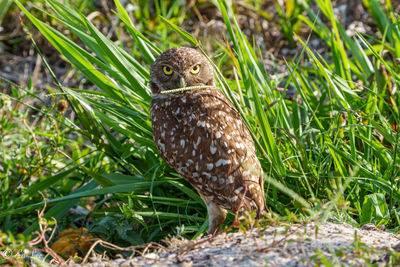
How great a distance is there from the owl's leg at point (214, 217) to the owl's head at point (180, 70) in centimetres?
73

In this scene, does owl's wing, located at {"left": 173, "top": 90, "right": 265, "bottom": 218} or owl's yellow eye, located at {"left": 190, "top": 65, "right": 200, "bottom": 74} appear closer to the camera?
owl's wing, located at {"left": 173, "top": 90, "right": 265, "bottom": 218}

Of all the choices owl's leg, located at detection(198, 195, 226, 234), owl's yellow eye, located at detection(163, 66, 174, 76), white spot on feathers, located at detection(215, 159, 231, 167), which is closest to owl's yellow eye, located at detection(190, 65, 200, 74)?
owl's yellow eye, located at detection(163, 66, 174, 76)

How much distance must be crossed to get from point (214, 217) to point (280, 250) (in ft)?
2.92

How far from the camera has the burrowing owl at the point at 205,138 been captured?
2.52m

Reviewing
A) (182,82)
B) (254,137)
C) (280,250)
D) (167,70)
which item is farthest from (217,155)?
(280,250)

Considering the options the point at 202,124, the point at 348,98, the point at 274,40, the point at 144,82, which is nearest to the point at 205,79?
the point at 202,124

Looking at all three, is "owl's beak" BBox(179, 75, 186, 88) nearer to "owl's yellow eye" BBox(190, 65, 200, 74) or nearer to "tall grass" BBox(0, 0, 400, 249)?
"owl's yellow eye" BBox(190, 65, 200, 74)

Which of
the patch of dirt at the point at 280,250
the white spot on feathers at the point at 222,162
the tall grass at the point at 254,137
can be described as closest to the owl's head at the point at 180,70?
the tall grass at the point at 254,137

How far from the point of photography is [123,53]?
10.6 feet

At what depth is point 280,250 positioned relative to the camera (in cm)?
182

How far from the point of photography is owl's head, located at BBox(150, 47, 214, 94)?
107 inches

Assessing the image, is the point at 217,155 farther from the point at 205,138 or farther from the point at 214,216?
the point at 214,216

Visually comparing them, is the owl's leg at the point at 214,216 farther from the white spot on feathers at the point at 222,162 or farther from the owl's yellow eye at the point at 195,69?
the owl's yellow eye at the point at 195,69

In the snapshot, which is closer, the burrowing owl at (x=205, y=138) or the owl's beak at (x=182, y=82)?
the burrowing owl at (x=205, y=138)
